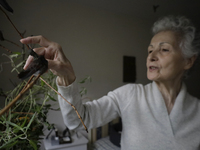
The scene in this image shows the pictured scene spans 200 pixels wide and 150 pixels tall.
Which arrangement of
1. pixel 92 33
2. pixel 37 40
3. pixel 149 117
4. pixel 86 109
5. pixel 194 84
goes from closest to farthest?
pixel 37 40 < pixel 86 109 < pixel 149 117 < pixel 92 33 < pixel 194 84

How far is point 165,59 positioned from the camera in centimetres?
74

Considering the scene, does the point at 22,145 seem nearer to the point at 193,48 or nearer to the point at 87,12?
the point at 193,48

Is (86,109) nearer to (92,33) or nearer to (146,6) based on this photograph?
(92,33)

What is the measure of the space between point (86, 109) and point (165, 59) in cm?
54

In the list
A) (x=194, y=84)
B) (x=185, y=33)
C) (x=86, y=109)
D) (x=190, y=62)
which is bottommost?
(x=194, y=84)

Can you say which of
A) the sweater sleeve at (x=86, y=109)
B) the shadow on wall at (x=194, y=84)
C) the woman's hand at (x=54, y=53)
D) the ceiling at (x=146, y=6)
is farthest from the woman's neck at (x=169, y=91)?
the shadow on wall at (x=194, y=84)

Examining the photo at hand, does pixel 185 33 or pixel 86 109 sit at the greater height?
pixel 185 33

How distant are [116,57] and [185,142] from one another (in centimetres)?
176

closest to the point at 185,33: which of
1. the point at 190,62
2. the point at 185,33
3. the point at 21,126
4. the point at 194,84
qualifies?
the point at 185,33

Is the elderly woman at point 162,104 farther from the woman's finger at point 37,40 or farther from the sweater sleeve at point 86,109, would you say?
the woman's finger at point 37,40

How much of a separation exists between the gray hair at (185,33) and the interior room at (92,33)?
1.13 meters

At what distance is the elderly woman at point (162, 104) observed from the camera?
0.73 metres

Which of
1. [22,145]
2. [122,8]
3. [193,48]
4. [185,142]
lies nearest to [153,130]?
[185,142]

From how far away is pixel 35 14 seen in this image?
5.56ft
